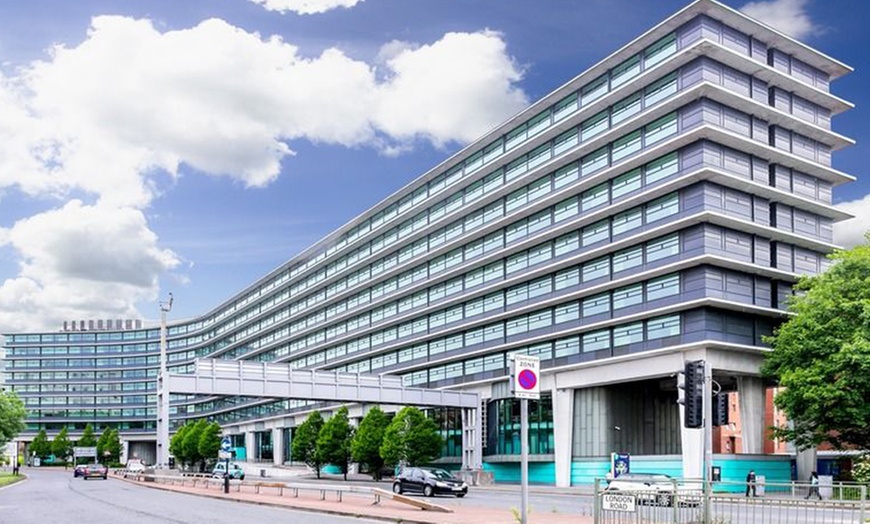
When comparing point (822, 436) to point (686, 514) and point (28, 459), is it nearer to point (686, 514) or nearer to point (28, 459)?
point (686, 514)

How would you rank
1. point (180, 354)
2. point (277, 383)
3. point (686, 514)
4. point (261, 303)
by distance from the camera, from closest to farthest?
point (686, 514) < point (277, 383) < point (261, 303) < point (180, 354)

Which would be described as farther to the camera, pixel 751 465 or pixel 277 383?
pixel 277 383

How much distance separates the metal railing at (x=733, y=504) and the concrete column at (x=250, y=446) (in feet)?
364

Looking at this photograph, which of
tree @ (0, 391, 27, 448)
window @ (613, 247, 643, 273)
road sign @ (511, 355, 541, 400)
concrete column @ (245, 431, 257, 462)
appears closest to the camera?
road sign @ (511, 355, 541, 400)

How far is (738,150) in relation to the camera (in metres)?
54.7

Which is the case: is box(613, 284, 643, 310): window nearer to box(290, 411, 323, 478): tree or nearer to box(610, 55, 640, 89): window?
box(610, 55, 640, 89): window

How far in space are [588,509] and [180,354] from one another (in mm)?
148250

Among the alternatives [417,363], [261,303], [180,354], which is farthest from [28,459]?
[417,363]

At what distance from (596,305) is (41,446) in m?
139

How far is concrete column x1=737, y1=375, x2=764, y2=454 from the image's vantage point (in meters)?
53.5

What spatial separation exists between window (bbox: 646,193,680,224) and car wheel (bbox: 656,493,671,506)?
36.1m

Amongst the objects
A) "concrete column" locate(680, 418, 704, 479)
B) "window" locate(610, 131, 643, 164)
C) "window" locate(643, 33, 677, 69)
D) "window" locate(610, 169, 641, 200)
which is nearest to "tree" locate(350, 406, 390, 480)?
"window" locate(610, 169, 641, 200)

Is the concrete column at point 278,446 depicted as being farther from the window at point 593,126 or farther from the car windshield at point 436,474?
the car windshield at point 436,474

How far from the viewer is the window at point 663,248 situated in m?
53.8
